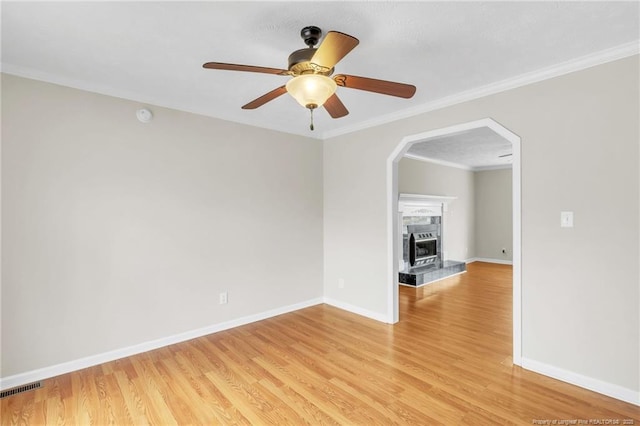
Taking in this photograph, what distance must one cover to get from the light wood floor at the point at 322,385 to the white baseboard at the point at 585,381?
0.06 m

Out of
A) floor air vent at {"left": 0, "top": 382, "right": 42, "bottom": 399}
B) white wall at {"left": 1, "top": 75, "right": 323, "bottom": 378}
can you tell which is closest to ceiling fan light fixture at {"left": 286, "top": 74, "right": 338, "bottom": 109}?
white wall at {"left": 1, "top": 75, "right": 323, "bottom": 378}

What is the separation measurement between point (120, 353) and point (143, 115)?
88.4 inches

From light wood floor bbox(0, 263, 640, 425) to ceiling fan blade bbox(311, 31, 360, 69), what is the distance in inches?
86.1

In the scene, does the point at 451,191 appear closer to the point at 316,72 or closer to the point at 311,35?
the point at 311,35

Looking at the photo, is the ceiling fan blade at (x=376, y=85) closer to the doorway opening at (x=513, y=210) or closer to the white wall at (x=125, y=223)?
the doorway opening at (x=513, y=210)

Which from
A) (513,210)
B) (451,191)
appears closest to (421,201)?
(451,191)

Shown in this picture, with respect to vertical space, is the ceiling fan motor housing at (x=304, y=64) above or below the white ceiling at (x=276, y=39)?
below

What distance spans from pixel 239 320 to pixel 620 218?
364 cm

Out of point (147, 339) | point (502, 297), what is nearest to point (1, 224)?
point (147, 339)

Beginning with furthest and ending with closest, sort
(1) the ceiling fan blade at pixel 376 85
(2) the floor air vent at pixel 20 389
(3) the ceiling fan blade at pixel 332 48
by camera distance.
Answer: (2) the floor air vent at pixel 20 389 < (1) the ceiling fan blade at pixel 376 85 < (3) the ceiling fan blade at pixel 332 48

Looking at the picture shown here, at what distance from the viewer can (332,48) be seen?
153 centimetres

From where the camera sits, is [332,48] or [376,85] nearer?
[332,48]

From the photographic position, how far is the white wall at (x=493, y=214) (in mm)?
7500

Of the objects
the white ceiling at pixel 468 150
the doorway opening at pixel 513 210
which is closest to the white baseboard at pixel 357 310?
the doorway opening at pixel 513 210
